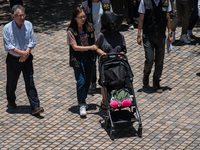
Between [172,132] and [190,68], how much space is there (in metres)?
3.25

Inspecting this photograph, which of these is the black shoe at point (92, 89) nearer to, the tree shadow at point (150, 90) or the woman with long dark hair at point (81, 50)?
the tree shadow at point (150, 90)

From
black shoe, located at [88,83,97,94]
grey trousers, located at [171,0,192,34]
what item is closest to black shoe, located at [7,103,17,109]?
black shoe, located at [88,83,97,94]

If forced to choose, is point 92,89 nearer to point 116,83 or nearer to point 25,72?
point 25,72

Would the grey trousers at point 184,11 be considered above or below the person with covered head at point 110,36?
below

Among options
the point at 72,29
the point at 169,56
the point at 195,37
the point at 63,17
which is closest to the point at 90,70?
the point at 72,29

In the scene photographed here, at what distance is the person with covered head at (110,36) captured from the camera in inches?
376

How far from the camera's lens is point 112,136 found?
9047mm

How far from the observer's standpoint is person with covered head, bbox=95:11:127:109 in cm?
954

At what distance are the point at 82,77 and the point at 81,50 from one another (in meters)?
0.53

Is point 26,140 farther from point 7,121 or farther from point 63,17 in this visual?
point 63,17

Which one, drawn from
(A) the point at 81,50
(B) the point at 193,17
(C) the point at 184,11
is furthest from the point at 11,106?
(B) the point at 193,17

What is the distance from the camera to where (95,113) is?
10156mm

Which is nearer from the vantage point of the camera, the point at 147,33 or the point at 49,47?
the point at 147,33

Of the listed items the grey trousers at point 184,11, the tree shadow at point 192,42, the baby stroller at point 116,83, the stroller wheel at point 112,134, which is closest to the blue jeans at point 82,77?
the baby stroller at point 116,83
